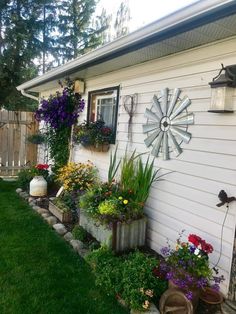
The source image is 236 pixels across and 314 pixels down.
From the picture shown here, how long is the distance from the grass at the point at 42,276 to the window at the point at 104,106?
1.84 m

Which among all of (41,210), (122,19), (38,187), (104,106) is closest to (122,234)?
(41,210)

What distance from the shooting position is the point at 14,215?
4.71 m

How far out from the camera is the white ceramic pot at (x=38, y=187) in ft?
18.6

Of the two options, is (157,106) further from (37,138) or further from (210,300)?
(37,138)

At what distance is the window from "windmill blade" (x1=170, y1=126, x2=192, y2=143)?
4.37 feet

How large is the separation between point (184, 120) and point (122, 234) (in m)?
1.40

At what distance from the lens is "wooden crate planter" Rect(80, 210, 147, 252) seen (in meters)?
3.36

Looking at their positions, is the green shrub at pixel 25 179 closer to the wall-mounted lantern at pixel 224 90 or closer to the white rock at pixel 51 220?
the white rock at pixel 51 220

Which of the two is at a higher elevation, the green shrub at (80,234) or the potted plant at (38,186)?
the potted plant at (38,186)

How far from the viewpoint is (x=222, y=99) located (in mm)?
2615

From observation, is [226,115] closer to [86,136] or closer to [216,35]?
[216,35]

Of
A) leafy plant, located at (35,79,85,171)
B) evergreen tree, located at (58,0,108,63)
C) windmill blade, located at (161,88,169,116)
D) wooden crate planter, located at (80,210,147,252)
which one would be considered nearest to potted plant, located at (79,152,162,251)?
wooden crate planter, located at (80,210,147,252)

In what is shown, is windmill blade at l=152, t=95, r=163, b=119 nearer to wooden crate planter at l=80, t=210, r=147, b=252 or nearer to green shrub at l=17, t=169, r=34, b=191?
wooden crate planter at l=80, t=210, r=147, b=252

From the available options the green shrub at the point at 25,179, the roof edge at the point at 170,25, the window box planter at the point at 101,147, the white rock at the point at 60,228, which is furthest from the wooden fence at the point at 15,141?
the roof edge at the point at 170,25
